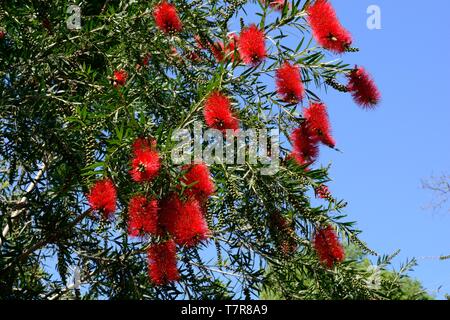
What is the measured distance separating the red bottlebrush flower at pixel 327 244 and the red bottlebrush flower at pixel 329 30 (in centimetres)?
92

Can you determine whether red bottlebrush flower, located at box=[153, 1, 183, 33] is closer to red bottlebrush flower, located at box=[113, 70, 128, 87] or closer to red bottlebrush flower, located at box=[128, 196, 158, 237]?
red bottlebrush flower, located at box=[113, 70, 128, 87]

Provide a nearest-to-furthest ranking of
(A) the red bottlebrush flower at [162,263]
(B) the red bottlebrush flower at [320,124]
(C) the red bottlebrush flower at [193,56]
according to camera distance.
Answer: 1. (A) the red bottlebrush flower at [162,263]
2. (B) the red bottlebrush flower at [320,124]
3. (C) the red bottlebrush flower at [193,56]

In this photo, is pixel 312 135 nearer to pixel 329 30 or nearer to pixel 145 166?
pixel 329 30

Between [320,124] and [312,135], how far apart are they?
7cm

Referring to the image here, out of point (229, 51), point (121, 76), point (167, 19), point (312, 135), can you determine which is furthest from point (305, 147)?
point (121, 76)

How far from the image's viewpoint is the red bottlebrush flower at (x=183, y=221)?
11.0ft

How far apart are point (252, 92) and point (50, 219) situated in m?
1.40

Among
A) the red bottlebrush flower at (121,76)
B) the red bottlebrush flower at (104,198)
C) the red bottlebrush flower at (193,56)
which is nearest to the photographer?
the red bottlebrush flower at (104,198)

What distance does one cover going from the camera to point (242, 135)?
393 cm

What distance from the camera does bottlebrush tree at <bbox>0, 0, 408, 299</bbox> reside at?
3.61 m

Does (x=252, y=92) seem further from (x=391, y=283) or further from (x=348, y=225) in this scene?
(x=391, y=283)

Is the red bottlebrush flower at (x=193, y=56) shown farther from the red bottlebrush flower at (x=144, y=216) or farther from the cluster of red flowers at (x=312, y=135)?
the red bottlebrush flower at (x=144, y=216)

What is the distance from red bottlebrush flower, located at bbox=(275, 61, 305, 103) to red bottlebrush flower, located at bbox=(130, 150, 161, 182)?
2.71 feet

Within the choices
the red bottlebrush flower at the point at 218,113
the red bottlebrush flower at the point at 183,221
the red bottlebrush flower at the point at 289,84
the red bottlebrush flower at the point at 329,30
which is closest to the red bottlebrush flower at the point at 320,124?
the red bottlebrush flower at the point at 289,84
